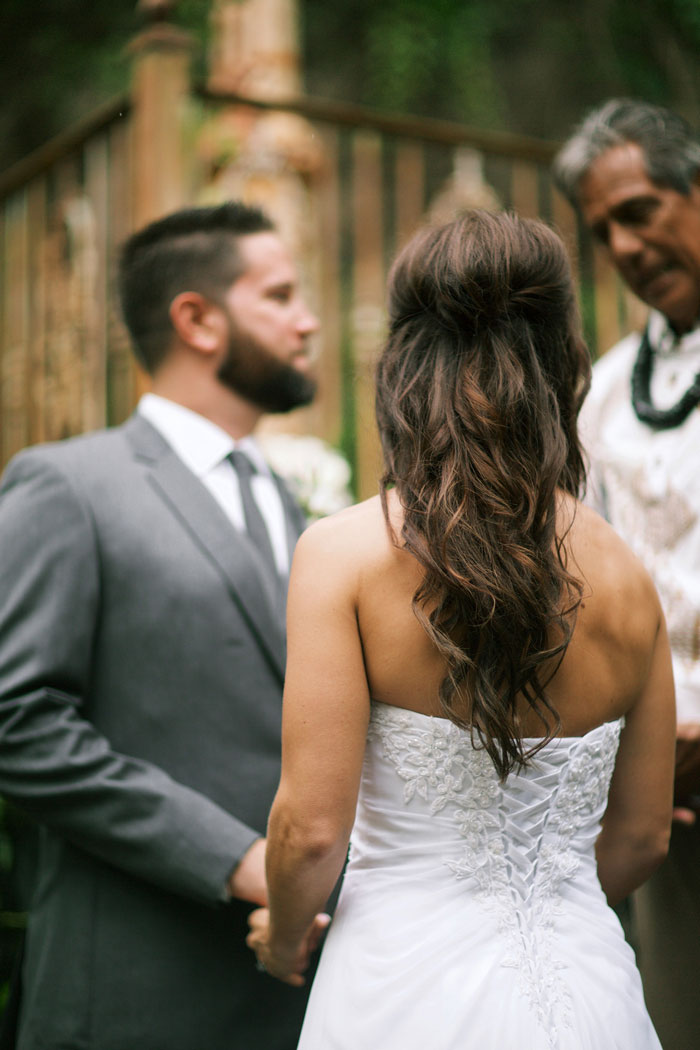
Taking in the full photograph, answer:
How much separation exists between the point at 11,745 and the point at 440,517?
42.8 inches

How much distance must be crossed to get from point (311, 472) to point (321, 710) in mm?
2134

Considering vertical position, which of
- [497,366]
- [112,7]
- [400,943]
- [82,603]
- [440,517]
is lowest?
[400,943]

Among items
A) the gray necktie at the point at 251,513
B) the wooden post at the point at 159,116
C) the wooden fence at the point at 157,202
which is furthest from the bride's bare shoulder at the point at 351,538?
the wooden post at the point at 159,116

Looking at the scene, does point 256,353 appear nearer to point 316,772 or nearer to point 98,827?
point 98,827

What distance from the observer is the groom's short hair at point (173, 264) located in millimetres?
2754

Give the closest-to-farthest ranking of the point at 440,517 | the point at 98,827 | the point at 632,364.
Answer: the point at 440,517, the point at 98,827, the point at 632,364

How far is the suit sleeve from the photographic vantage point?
1.97 m

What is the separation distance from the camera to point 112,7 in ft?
25.0

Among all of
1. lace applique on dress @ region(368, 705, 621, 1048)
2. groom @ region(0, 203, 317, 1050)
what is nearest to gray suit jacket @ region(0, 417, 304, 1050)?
groom @ region(0, 203, 317, 1050)

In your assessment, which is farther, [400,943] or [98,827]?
[98,827]

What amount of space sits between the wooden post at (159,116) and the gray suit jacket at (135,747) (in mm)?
1537

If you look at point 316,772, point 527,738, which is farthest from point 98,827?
point 527,738

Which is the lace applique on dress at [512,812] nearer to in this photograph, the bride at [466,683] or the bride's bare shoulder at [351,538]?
the bride at [466,683]

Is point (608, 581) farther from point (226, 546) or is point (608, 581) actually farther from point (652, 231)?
point (652, 231)
